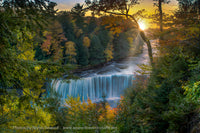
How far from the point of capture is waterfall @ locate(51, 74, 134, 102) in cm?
1697

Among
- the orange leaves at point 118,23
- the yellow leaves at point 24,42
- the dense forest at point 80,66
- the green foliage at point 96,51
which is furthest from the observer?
the green foliage at point 96,51

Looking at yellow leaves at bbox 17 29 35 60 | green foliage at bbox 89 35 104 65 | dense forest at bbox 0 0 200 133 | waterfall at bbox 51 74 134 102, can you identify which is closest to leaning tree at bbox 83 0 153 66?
dense forest at bbox 0 0 200 133

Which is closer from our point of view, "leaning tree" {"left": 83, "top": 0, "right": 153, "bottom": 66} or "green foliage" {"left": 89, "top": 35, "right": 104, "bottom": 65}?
"leaning tree" {"left": 83, "top": 0, "right": 153, "bottom": 66}

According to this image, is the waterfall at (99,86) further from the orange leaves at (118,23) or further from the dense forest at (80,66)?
the orange leaves at (118,23)

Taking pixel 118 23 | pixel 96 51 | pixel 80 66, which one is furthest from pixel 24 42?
pixel 96 51

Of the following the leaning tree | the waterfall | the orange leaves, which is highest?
the leaning tree

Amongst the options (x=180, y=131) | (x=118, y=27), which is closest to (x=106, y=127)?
(x=180, y=131)

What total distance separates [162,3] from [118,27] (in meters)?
1.92

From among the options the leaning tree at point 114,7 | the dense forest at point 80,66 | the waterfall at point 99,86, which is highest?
the leaning tree at point 114,7

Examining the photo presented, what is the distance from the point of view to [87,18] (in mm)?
4977

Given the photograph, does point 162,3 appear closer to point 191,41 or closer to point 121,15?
point 121,15

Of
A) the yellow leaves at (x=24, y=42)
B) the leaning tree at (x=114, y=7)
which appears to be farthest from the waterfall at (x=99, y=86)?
the leaning tree at (x=114, y=7)

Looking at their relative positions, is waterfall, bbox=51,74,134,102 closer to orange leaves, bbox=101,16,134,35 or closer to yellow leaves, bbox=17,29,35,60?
yellow leaves, bbox=17,29,35,60

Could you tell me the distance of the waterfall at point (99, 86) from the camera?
668 inches
